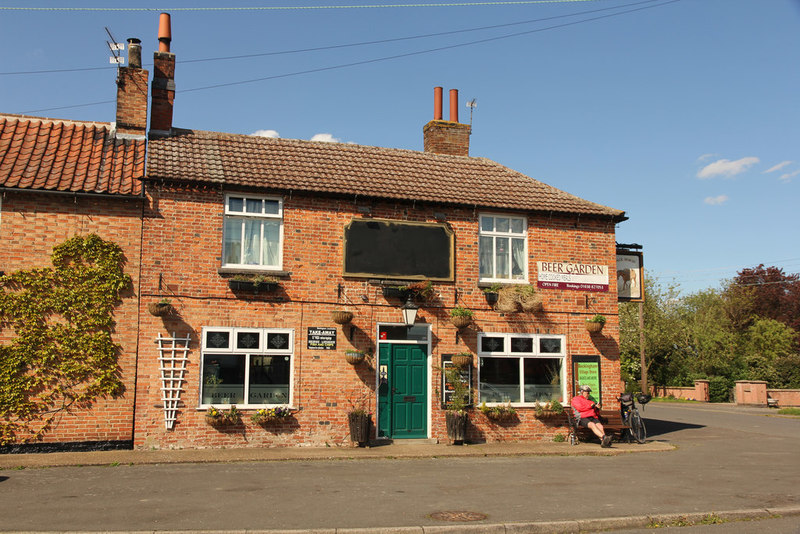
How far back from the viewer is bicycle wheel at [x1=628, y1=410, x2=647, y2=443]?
1612cm

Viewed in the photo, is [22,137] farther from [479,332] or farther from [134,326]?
[479,332]

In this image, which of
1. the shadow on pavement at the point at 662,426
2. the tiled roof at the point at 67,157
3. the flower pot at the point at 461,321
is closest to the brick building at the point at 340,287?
the flower pot at the point at 461,321

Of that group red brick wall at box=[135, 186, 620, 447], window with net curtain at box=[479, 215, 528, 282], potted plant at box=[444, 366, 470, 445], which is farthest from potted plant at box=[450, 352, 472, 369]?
window with net curtain at box=[479, 215, 528, 282]

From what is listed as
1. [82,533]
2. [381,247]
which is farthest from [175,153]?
[82,533]

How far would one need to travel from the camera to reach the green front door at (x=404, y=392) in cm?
1513

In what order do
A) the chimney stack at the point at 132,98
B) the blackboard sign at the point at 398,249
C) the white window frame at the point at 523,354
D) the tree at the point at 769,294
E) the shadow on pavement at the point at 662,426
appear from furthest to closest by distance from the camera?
the tree at the point at 769,294 → the shadow on pavement at the point at 662,426 → the white window frame at the point at 523,354 → the chimney stack at the point at 132,98 → the blackboard sign at the point at 398,249

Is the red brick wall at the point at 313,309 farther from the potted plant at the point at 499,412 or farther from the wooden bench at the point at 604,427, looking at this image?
Answer: the wooden bench at the point at 604,427

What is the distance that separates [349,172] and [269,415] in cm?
601

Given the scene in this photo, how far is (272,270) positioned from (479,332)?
4976 millimetres

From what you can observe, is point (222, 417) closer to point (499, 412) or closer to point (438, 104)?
point (499, 412)

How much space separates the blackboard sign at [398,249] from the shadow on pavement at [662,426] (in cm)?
758

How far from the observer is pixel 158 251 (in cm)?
1412

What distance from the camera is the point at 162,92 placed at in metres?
16.1

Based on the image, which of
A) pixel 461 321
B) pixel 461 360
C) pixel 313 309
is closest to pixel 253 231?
pixel 313 309
